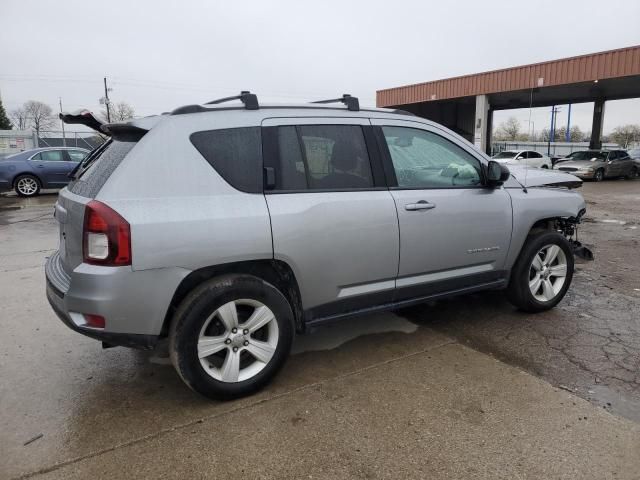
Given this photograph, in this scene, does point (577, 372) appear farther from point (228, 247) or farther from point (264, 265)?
point (228, 247)

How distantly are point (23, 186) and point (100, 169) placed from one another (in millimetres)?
13794

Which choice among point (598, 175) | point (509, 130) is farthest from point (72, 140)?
point (509, 130)

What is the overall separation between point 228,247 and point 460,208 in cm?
191

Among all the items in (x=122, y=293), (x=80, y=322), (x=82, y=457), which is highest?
(x=122, y=293)

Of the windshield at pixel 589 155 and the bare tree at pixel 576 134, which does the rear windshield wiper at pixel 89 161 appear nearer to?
the windshield at pixel 589 155

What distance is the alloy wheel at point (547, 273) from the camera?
4.25 meters

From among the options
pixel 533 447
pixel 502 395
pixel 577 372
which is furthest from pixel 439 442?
pixel 577 372

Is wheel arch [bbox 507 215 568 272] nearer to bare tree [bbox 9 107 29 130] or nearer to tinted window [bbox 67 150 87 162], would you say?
tinted window [bbox 67 150 87 162]

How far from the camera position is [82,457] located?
2400 millimetres

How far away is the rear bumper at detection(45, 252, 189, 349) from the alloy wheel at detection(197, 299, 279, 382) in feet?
0.95

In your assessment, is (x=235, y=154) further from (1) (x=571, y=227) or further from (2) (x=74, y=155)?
(2) (x=74, y=155)

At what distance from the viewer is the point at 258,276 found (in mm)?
3004

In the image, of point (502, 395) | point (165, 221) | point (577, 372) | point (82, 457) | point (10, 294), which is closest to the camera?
point (82, 457)

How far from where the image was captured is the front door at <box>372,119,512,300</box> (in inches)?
135
